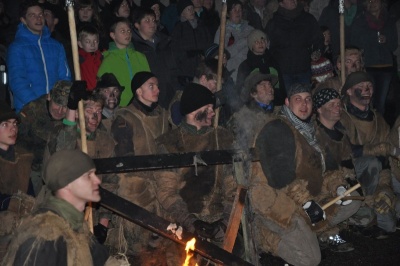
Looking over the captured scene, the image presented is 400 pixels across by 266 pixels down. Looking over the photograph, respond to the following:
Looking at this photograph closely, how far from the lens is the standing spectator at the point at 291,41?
34.1ft

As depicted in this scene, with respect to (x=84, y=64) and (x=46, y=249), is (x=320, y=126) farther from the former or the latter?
(x=46, y=249)

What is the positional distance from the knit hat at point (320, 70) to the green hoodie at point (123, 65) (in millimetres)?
3147

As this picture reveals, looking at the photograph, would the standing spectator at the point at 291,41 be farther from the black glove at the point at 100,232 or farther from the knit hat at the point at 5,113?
the knit hat at the point at 5,113

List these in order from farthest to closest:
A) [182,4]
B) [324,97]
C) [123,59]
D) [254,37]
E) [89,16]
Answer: [182,4], [254,37], [89,16], [123,59], [324,97]

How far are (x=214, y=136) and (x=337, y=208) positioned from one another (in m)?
1.72

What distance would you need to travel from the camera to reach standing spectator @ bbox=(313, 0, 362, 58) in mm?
11680

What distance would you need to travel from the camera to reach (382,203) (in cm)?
850

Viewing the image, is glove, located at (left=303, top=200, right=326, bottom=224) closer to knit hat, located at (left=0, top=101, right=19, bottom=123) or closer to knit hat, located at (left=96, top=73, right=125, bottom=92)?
knit hat, located at (left=96, top=73, right=125, bottom=92)

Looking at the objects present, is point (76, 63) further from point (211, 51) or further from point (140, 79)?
point (211, 51)

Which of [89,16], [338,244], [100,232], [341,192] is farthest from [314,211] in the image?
[89,16]

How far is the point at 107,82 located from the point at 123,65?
77cm

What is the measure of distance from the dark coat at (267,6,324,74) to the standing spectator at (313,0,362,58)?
116 cm

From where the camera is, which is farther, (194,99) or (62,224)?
(194,99)

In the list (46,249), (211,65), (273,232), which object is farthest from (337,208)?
(46,249)
